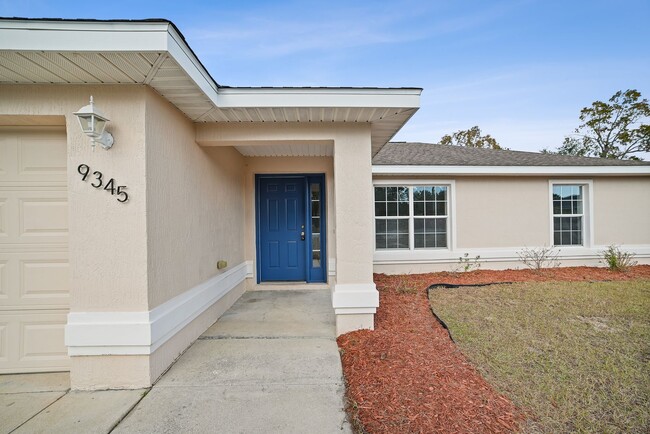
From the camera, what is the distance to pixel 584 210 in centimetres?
738

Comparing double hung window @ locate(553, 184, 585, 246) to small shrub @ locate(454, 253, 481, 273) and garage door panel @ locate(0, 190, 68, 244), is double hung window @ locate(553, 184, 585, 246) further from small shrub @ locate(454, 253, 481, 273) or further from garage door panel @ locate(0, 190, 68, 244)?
garage door panel @ locate(0, 190, 68, 244)

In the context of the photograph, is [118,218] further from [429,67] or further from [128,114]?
[429,67]

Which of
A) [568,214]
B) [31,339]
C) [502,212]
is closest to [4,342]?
[31,339]

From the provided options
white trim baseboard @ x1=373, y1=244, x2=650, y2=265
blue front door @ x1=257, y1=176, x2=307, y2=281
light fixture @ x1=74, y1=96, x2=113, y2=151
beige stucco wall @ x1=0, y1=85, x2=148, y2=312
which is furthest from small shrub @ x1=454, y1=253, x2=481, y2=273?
light fixture @ x1=74, y1=96, x2=113, y2=151

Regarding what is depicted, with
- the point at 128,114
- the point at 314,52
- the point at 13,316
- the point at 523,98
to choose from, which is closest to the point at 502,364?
the point at 128,114

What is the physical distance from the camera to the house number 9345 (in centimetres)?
260

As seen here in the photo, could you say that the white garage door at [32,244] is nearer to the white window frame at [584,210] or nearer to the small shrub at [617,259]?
the white window frame at [584,210]

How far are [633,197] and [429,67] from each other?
23.3 ft

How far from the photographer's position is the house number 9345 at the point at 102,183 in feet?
A: 8.52

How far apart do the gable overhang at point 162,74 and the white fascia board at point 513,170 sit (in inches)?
123

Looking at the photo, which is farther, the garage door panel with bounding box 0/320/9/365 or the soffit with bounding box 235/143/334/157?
the soffit with bounding box 235/143/334/157

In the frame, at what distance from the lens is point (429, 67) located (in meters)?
10.3

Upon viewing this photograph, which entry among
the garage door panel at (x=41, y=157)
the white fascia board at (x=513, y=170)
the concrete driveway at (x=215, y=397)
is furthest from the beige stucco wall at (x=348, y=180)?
the white fascia board at (x=513, y=170)

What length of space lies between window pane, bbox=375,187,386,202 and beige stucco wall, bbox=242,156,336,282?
1584 mm
